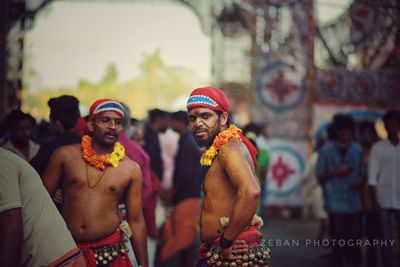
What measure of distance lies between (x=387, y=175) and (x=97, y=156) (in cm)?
366

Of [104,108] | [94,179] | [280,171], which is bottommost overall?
[280,171]

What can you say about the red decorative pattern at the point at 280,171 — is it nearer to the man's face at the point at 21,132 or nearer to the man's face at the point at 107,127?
the man's face at the point at 21,132

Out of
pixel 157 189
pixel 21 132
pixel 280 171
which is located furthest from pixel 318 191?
pixel 21 132

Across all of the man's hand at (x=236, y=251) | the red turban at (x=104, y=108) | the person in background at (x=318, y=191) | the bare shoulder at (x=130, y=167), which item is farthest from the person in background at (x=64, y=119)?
the person in background at (x=318, y=191)

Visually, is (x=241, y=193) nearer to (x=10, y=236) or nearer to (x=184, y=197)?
(x=10, y=236)

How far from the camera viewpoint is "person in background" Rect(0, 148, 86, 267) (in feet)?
8.12

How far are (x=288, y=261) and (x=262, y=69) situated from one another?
257 inches

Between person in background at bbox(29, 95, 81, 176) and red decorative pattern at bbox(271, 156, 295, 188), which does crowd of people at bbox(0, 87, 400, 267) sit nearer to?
person in background at bbox(29, 95, 81, 176)

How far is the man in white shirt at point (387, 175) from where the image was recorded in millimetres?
6629

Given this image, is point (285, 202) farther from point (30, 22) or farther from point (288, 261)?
point (30, 22)

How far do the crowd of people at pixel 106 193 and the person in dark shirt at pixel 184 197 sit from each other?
177 centimetres

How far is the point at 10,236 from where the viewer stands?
247cm

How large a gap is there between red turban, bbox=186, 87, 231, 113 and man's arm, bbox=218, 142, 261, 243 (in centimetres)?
40

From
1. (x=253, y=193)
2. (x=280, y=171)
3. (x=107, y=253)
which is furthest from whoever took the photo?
(x=280, y=171)
